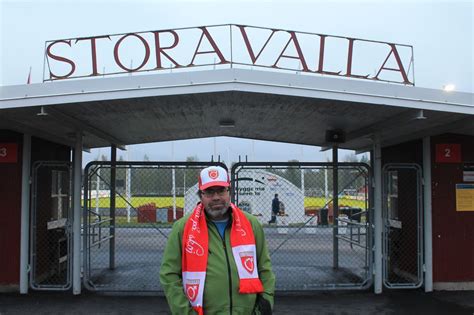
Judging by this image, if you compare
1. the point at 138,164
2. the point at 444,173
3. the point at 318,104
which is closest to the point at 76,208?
the point at 138,164

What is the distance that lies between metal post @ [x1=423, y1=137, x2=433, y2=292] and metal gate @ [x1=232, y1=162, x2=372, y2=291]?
890mm

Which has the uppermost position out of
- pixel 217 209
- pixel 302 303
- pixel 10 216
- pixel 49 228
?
pixel 217 209

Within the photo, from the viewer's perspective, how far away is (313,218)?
26.3 ft

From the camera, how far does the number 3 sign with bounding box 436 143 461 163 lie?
24.3ft

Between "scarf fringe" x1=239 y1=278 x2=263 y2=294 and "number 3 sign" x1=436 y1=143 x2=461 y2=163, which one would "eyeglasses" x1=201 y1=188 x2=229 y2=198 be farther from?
"number 3 sign" x1=436 y1=143 x2=461 y2=163

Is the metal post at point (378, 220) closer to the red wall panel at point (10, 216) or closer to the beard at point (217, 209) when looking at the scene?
the beard at point (217, 209)

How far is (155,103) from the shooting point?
600cm

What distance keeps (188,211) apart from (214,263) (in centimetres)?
609

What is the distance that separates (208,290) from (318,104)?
12.4ft

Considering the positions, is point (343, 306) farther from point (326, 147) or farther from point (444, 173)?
point (326, 147)

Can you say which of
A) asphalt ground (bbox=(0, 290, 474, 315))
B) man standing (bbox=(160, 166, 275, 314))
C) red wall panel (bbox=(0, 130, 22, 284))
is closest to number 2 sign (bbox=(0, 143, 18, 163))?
red wall panel (bbox=(0, 130, 22, 284))

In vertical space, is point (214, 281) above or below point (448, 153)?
below

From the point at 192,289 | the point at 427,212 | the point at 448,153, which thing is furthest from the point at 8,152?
the point at 448,153

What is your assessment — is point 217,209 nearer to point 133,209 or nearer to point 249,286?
point 249,286
